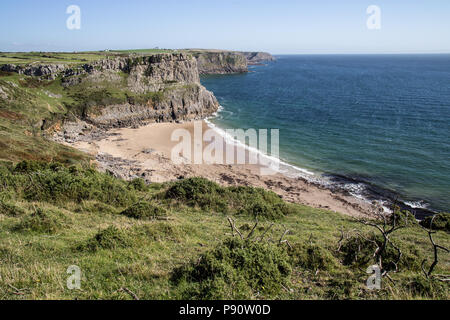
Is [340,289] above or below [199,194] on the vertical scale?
above

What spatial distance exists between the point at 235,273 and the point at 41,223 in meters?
9.27

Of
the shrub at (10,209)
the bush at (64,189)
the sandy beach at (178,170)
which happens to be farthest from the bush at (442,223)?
the shrub at (10,209)

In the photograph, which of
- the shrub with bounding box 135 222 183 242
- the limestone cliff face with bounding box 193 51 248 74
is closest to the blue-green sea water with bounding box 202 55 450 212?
the shrub with bounding box 135 222 183 242

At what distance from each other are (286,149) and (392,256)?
39.4m

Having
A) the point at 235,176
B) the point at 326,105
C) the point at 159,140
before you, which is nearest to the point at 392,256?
the point at 235,176

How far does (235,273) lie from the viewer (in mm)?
7680

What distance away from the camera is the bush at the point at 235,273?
702 centimetres

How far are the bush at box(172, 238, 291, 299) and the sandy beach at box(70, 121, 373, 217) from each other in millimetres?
24127

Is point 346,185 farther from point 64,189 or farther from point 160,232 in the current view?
point 64,189

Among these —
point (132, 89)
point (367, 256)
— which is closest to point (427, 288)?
point (367, 256)

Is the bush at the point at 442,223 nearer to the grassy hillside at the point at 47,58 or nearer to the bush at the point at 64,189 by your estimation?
the bush at the point at 64,189

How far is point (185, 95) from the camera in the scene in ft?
240

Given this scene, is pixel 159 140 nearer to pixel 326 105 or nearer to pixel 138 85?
pixel 138 85

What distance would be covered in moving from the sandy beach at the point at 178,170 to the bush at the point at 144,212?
20.1 m
